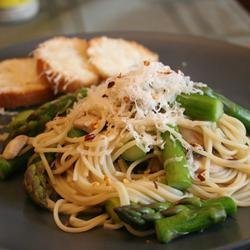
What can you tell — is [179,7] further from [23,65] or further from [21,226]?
[21,226]

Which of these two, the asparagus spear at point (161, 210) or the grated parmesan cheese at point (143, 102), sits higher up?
the grated parmesan cheese at point (143, 102)

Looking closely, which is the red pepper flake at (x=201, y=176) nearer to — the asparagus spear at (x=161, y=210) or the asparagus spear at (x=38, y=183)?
the asparagus spear at (x=161, y=210)

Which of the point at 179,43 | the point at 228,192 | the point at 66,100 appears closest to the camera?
the point at 228,192

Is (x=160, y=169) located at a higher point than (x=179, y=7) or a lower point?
higher

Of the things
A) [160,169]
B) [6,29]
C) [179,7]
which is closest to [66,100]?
[160,169]

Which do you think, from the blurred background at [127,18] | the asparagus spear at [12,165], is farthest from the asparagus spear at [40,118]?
the blurred background at [127,18]

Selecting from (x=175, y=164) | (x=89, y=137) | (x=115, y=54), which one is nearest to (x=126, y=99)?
(x=89, y=137)
